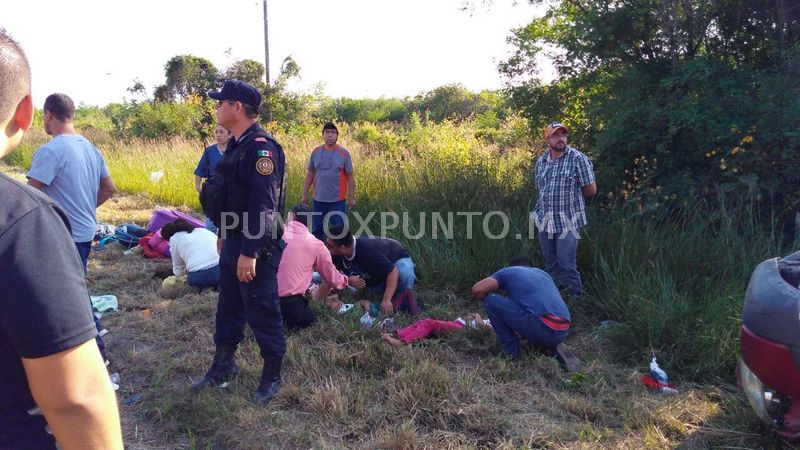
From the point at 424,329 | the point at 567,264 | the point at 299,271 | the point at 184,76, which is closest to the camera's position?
the point at 424,329

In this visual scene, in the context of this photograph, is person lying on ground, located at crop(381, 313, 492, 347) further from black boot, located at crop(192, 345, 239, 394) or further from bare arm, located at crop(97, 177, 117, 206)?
bare arm, located at crop(97, 177, 117, 206)

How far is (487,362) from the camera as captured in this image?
14.3ft

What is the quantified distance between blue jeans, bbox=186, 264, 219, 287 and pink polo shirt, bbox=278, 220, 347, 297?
4.62ft

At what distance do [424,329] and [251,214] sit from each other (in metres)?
1.86

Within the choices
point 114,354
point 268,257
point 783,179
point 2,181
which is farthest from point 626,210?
point 2,181

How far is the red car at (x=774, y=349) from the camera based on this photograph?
2.83m

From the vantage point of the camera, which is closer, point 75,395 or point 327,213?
point 75,395

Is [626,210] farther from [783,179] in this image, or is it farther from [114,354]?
[114,354]

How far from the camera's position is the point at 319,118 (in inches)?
829

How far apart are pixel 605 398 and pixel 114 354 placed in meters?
3.46

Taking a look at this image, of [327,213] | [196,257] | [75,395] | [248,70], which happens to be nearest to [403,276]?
[196,257]

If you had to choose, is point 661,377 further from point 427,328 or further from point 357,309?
point 357,309

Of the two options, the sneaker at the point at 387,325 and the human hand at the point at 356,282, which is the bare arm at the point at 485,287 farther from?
the human hand at the point at 356,282

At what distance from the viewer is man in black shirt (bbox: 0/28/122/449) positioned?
3.45ft
